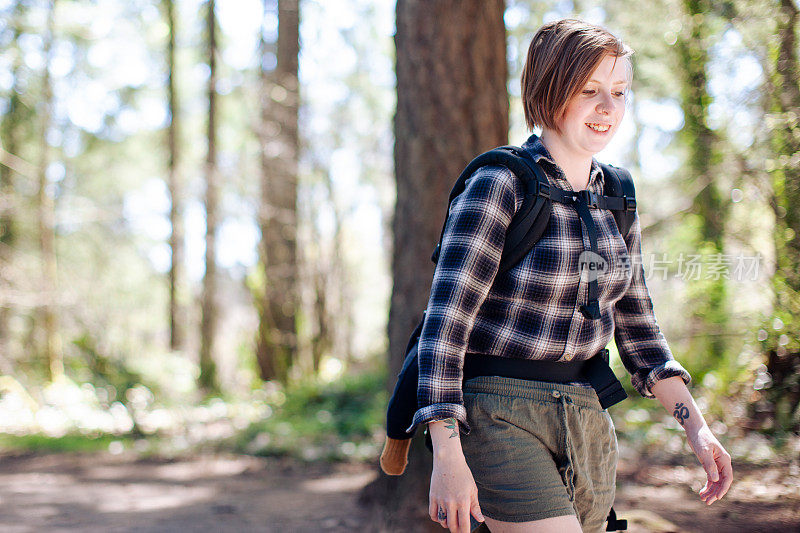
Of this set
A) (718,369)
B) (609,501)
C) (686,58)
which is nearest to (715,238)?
(718,369)

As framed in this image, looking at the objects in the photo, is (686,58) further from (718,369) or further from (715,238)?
(718,369)

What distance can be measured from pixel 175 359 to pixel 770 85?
1250cm

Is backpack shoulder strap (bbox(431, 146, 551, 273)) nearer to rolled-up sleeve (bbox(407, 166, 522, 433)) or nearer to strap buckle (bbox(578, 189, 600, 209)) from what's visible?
rolled-up sleeve (bbox(407, 166, 522, 433))

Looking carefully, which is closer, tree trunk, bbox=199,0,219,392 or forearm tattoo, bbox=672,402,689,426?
forearm tattoo, bbox=672,402,689,426

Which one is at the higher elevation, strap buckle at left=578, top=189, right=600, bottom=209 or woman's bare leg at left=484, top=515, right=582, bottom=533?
strap buckle at left=578, top=189, right=600, bottom=209

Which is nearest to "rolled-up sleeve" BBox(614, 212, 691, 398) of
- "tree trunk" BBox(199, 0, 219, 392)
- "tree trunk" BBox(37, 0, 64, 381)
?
"tree trunk" BBox(199, 0, 219, 392)

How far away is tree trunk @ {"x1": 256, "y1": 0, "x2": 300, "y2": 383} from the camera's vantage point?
1210 centimetres

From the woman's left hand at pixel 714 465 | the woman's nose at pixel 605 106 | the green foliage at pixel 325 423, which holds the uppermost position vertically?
the woman's nose at pixel 605 106

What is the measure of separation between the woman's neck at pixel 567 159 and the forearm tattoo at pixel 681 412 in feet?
2.50

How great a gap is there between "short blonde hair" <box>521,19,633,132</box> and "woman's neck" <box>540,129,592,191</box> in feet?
0.13

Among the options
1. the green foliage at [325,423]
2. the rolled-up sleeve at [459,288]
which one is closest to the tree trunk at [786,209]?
the green foliage at [325,423]

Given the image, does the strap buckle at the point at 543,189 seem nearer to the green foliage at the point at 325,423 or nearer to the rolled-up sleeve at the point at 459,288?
the rolled-up sleeve at the point at 459,288

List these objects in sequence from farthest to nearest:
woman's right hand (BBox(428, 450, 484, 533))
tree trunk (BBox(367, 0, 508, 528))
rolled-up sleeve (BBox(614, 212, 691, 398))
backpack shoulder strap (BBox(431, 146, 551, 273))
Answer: tree trunk (BBox(367, 0, 508, 528)), rolled-up sleeve (BBox(614, 212, 691, 398)), backpack shoulder strap (BBox(431, 146, 551, 273)), woman's right hand (BBox(428, 450, 484, 533))

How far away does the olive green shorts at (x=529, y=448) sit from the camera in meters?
1.79
